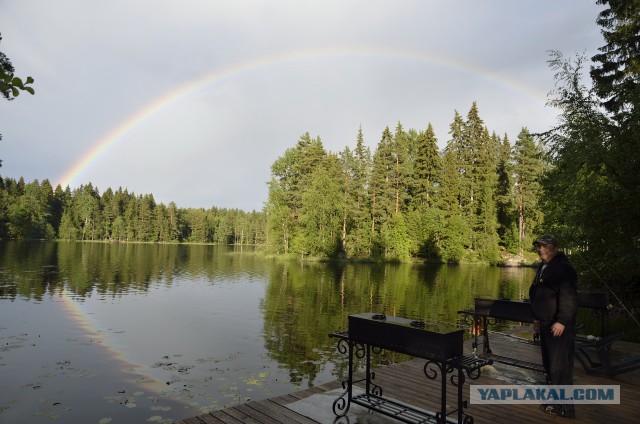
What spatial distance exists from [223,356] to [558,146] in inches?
582

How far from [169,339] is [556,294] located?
534 inches

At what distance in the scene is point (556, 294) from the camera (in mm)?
5895

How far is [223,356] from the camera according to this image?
42.9 ft

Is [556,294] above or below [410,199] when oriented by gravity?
below

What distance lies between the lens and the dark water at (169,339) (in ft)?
31.0

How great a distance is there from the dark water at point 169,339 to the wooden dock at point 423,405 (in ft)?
10.2

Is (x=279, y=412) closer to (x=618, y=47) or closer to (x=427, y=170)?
(x=618, y=47)

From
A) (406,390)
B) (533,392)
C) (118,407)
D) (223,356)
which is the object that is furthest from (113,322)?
(533,392)

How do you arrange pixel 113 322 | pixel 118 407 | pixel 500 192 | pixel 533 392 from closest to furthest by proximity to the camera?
1. pixel 533 392
2. pixel 118 407
3. pixel 113 322
4. pixel 500 192

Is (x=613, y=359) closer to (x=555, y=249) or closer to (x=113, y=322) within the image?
(x=555, y=249)

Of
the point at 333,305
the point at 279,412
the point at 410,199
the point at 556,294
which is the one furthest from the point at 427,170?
the point at 279,412

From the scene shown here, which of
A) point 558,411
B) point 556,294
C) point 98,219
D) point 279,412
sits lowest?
point 279,412

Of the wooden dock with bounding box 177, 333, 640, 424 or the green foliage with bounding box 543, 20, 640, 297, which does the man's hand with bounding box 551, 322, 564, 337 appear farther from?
the green foliage with bounding box 543, 20, 640, 297

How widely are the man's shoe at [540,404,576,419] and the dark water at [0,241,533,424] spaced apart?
584 centimetres
